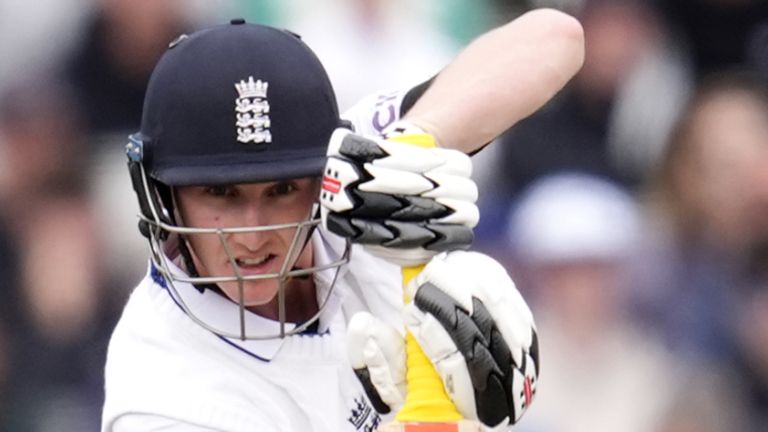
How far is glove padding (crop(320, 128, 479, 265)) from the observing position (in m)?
3.01

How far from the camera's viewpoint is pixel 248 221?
3553 mm

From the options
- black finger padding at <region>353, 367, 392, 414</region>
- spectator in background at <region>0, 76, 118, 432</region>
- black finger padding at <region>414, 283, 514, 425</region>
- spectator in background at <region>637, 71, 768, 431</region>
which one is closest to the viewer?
black finger padding at <region>414, 283, 514, 425</region>

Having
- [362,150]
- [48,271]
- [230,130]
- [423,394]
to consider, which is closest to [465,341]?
[423,394]

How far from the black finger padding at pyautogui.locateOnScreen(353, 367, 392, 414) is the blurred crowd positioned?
249 centimetres

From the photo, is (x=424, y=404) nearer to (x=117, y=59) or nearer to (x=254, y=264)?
(x=254, y=264)

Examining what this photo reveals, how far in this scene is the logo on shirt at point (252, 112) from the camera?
352cm

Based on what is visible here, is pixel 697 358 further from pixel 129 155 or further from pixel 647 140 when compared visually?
pixel 129 155

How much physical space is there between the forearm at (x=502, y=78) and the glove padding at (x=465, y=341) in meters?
0.67

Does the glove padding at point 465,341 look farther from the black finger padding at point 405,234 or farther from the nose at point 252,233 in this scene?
the nose at point 252,233

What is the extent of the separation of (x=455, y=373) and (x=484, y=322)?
108 millimetres

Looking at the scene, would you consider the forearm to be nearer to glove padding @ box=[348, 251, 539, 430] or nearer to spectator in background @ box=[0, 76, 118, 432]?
glove padding @ box=[348, 251, 539, 430]

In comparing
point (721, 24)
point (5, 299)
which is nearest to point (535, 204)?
point (721, 24)

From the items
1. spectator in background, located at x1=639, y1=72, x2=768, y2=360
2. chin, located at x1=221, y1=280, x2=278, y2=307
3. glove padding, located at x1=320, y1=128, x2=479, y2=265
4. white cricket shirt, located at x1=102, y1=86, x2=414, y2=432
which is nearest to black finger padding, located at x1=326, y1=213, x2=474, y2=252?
glove padding, located at x1=320, y1=128, x2=479, y2=265

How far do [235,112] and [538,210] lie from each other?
2.50 meters
